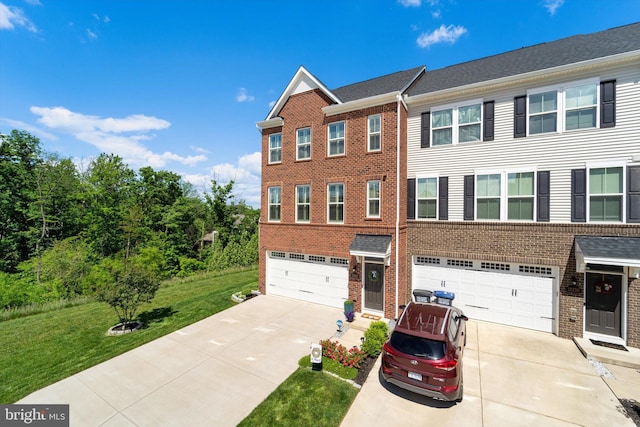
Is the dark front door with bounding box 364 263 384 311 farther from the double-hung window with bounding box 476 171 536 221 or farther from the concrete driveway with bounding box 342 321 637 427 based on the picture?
the double-hung window with bounding box 476 171 536 221

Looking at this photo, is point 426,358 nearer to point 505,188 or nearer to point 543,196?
point 505,188

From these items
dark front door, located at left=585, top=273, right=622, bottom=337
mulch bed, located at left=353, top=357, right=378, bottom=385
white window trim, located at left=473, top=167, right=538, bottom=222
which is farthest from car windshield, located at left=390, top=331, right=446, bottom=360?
dark front door, located at left=585, top=273, right=622, bottom=337

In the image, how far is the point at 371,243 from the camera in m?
11.1

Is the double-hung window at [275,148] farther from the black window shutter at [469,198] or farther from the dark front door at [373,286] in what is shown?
the black window shutter at [469,198]

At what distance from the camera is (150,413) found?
5.88 meters

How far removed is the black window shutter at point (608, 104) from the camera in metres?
8.77

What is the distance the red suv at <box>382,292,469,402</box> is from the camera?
5664 mm

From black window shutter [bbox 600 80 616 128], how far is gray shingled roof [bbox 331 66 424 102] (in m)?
6.83

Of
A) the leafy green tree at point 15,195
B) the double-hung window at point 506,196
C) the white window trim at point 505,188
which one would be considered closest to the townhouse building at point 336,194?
the double-hung window at point 506,196

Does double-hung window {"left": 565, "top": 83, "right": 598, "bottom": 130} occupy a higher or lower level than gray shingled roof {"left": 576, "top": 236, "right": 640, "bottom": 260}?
higher

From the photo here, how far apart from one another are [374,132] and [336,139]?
1851 mm

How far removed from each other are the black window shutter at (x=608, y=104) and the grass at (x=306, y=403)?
11764 mm

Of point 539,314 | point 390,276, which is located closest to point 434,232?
point 390,276

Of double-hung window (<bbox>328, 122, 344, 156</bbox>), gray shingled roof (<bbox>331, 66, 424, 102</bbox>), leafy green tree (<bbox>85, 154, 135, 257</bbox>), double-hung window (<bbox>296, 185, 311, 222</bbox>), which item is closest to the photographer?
double-hung window (<bbox>328, 122, 344, 156</bbox>)
